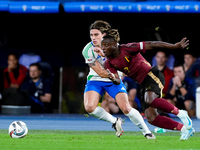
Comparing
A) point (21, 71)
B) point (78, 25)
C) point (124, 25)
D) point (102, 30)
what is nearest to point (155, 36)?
point (124, 25)

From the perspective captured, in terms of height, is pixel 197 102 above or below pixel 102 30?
below

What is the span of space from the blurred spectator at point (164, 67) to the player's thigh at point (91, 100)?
7397 mm

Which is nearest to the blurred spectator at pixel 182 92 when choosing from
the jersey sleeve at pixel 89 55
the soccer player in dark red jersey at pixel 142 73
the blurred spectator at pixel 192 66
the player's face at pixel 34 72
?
the blurred spectator at pixel 192 66

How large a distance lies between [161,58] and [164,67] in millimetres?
A: 355

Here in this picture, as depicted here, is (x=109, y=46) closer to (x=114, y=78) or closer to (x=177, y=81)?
(x=114, y=78)

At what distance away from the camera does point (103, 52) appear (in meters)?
7.58

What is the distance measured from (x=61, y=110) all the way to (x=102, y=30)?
7.92m

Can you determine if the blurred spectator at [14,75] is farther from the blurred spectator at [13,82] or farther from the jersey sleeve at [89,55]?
the jersey sleeve at [89,55]

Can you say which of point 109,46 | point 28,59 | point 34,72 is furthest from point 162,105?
point 28,59

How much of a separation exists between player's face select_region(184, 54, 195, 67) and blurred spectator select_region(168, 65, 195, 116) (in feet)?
1.11

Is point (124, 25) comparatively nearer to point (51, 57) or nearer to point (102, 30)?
point (51, 57)

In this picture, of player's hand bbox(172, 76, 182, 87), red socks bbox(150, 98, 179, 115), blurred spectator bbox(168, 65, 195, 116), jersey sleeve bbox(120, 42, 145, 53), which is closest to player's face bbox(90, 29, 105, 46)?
jersey sleeve bbox(120, 42, 145, 53)

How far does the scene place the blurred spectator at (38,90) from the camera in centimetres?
1574

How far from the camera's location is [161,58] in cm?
1552
